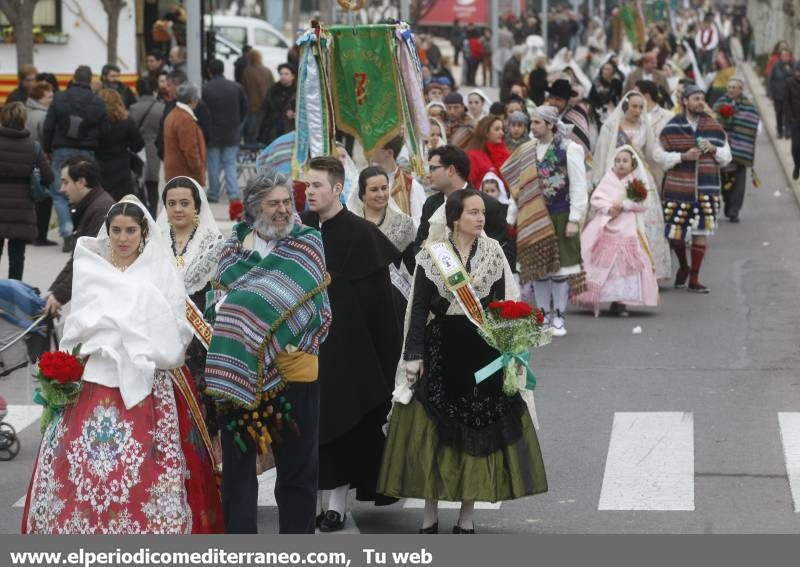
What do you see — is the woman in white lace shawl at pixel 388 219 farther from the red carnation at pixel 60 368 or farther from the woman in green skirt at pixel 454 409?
the red carnation at pixel 60 368

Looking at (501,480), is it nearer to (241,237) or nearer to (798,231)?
(241,237)

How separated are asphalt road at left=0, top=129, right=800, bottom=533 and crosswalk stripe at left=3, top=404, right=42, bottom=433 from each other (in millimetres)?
130

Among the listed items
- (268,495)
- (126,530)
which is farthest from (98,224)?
(126,530)

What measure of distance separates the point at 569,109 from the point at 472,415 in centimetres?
985

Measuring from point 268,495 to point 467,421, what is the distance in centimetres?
166

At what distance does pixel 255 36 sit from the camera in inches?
1519

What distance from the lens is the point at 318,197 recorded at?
28.4 ft

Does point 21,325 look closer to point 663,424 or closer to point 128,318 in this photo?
point 128,318

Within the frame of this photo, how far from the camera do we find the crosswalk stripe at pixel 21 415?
1162 cm

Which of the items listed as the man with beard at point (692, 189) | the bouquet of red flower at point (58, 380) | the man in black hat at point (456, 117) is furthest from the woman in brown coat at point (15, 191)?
the bouquet of red flower at point (58, 380)

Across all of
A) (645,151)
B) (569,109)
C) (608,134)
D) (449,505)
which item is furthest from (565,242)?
(449,505)


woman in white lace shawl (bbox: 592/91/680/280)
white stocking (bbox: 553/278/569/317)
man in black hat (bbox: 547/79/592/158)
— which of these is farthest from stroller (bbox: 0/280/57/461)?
man in black hat (bbox: 547/79/592/158)

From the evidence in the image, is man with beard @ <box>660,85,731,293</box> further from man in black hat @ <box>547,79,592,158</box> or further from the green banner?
the green banner

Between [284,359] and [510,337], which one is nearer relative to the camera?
[284,359]
